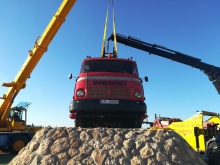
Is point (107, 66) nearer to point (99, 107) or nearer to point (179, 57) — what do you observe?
point (99, 107)

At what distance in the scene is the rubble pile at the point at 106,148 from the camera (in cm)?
599

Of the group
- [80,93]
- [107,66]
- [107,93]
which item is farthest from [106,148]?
[107,66]

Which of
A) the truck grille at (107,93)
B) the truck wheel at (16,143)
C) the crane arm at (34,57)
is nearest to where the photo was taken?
the truck grille at (107,93)

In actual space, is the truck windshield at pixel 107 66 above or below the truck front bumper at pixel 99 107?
above

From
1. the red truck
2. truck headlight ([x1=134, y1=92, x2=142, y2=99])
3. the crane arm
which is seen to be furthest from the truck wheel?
truck headlight ([x1=134, y1=92, x2=142, y2=99])

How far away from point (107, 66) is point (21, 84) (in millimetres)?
7803

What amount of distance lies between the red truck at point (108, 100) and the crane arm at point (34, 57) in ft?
20.8

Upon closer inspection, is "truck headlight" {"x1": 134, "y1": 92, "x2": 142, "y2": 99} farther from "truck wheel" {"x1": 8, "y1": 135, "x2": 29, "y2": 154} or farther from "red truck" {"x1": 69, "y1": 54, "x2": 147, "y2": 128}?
"truck wheel" {"x1": 8, "y1": 135, "x2": 29, "y2": 154}

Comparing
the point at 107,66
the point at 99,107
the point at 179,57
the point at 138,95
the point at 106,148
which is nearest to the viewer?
the point at 106,148

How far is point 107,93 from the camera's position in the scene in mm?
8930

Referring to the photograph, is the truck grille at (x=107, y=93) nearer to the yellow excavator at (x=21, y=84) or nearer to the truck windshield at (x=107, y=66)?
the truck windshield at (x=107, y=66)

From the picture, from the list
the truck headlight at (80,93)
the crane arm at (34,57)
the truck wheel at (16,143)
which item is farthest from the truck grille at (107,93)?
the truck wheel at (16,143)

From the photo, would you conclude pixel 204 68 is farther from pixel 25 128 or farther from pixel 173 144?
pixel 173 144

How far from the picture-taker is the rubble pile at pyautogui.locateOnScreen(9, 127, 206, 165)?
236 inches
